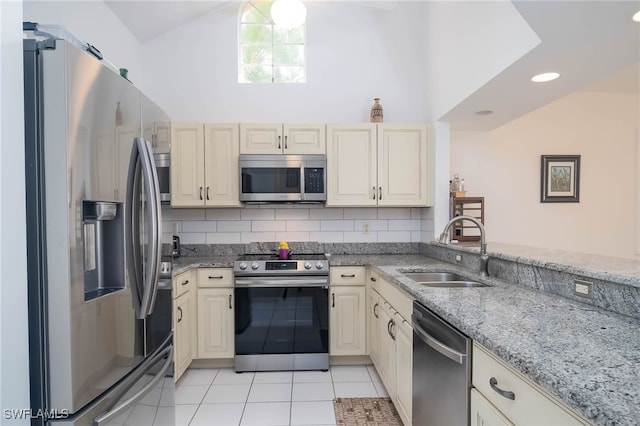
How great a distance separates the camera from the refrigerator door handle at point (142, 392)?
3.55 feet

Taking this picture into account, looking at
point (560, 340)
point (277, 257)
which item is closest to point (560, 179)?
point (277, 257)

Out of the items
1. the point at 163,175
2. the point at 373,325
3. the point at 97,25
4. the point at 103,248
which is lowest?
the point at 373,325

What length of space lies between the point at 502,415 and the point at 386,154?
2356mm

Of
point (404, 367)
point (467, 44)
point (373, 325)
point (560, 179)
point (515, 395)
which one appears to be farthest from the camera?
point (560, 179)

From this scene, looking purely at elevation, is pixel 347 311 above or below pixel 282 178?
below

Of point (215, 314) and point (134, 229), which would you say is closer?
point (134, 229)

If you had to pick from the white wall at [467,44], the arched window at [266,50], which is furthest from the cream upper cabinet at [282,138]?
the white wall at [467,44]

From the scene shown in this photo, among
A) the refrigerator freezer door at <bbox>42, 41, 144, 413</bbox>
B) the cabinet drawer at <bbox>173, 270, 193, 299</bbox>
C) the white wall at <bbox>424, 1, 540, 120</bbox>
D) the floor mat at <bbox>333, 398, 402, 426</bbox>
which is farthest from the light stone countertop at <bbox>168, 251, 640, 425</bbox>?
the cabinet drawer at <bbox>173, 270, 193, 299</bbox>

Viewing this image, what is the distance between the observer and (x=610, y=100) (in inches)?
144

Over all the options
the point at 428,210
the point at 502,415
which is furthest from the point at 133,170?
the point at 428,210

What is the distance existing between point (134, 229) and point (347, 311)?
6.40 ft

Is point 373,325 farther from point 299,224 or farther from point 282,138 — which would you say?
point 282,138

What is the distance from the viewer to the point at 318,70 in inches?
129

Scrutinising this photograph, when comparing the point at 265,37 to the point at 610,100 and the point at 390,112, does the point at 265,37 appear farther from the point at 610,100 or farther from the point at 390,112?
the point at 610,100
